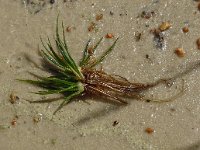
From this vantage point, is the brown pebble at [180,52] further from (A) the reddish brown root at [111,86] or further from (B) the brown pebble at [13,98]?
(B) the brown pebble at [13,98]

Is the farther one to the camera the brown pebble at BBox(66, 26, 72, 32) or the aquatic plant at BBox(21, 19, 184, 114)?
the brown pebble at BBox(66, 26, 72, 32)

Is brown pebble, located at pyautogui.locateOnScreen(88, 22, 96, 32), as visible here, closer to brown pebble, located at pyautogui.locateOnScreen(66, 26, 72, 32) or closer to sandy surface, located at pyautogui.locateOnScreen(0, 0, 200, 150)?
sandy surface, located at pyautogui.locateOnScreen(0, 0, 200, 150)

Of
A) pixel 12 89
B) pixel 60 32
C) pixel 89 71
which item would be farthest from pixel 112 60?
pixel 12 89

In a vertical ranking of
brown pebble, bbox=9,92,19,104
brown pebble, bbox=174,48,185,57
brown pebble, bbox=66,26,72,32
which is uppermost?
brown pebble, bbox=66,26,72,32

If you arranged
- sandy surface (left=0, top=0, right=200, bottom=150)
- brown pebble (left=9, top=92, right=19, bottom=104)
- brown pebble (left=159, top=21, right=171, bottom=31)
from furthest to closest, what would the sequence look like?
brown pebble (left=9, top=92, right=19, bottom=104) → brown pebble (left=159, top=21, right=171, bottom=31) → sandy surface (left=0, top=0, right=200, bottom=150)

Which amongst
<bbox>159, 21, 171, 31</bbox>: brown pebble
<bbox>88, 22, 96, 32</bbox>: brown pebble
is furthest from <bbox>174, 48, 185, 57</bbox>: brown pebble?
<bbox>88, 22, 96, 32</bbox>: brown pebble

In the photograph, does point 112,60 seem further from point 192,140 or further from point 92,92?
point 192,140

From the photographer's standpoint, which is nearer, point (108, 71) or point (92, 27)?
point (108, 71)

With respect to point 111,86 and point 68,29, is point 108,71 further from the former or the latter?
point 68,29

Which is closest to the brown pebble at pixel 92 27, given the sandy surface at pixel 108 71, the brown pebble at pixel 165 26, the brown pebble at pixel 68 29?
the sandy surface at pixel 108 71

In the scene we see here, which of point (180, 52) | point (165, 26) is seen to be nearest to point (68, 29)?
point (165, 26)
